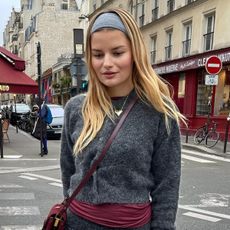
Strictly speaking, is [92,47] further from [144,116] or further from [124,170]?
[124,170]

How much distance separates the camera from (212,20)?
1986 cm

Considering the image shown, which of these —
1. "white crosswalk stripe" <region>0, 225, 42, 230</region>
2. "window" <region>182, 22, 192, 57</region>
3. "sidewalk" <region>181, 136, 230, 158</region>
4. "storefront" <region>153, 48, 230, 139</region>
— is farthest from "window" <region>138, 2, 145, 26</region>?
"white crosswalk stripe" <region>0, 225, 42, 230</region>

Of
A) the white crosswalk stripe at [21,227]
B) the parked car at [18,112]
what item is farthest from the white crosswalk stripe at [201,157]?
the parked car at [18,112]

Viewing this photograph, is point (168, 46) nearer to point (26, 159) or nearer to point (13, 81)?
point (13, 81)

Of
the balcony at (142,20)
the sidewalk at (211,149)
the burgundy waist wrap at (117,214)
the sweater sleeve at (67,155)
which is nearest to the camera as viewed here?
the burgundy waist wrap at (117,214)

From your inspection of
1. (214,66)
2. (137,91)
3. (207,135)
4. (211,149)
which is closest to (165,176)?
(137,91)

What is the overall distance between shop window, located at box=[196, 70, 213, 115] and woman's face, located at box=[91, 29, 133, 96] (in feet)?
59.6

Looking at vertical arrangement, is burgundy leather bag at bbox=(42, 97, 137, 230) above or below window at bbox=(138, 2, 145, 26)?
below

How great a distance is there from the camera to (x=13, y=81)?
1270 cm

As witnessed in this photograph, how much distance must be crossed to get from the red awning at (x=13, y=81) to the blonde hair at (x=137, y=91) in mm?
10798

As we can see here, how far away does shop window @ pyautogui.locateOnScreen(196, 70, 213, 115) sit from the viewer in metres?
19.9

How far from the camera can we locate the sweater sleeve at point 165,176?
1898 mm

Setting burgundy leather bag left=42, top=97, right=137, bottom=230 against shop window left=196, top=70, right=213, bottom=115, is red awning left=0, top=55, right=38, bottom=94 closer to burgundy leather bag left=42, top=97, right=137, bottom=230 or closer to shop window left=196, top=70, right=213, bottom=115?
shop window left=196, top=70, right=213, bottom=115

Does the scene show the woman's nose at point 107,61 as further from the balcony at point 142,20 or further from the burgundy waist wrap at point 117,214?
the balcony at point 142,20
